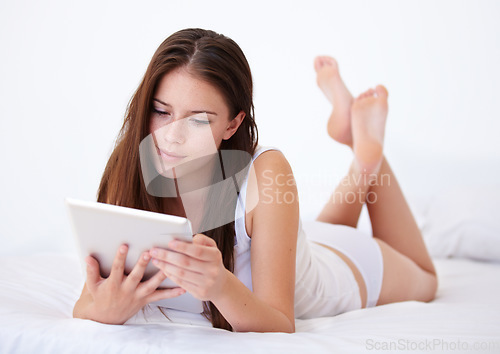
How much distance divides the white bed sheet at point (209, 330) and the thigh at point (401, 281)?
17cm

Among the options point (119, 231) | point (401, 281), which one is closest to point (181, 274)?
point (119, 231)

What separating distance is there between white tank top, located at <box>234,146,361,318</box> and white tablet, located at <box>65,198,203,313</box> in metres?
0.36

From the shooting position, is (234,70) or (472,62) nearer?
(234,70)

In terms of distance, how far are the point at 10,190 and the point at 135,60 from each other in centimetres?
82

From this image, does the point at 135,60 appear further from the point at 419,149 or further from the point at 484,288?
the point at 484,288

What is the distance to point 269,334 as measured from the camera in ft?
3.51

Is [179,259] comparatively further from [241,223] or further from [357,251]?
[357,251]

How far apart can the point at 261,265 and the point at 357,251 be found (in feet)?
1.99

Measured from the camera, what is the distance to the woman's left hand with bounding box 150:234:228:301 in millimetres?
881

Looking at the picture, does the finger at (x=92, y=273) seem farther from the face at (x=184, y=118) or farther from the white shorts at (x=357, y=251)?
the white shorts at (x=357, y=251)

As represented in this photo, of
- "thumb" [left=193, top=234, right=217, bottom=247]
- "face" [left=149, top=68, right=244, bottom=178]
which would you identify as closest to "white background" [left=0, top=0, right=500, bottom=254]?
"face" [left=149, top=68, right=244, bottom=178]

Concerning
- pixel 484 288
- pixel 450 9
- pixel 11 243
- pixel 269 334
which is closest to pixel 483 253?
pixel 484 288

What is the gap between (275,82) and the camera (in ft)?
8.64

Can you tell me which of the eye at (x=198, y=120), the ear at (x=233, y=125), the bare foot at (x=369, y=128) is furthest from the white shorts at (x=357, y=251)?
the eye at (x=198, y=120)
